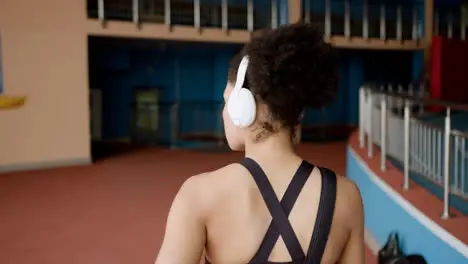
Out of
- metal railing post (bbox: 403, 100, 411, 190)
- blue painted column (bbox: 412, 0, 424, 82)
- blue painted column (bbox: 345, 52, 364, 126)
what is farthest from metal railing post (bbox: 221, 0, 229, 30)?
metal railing post (bbox: 403, 100, 411, 190)

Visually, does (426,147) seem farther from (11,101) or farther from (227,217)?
(11,101)

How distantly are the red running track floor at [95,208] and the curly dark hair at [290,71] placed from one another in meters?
2.88

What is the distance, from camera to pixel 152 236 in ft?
14.2

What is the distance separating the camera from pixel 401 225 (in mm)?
3340

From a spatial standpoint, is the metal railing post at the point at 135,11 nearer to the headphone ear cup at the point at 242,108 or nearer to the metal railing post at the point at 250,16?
the metal railing post at the point at 250,16

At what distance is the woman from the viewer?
1.07m

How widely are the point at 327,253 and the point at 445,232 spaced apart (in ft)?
5.89

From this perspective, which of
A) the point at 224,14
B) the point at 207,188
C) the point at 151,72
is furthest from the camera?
the point at 151,72

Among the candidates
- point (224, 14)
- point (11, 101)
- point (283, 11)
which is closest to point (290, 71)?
point (11, 101)

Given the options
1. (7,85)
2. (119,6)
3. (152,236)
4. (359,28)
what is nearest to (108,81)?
(119,6)

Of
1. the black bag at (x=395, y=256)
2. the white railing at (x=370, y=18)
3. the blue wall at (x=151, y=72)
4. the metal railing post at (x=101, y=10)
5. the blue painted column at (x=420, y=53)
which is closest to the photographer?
the black bag at (x=395, y=256)

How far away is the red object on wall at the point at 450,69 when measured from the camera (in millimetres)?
9359

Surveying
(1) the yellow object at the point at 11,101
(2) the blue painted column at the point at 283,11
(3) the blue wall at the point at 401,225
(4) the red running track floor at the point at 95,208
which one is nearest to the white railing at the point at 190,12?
(2) the blue painted column at the point at 283,11

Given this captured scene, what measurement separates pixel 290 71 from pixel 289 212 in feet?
1.02
